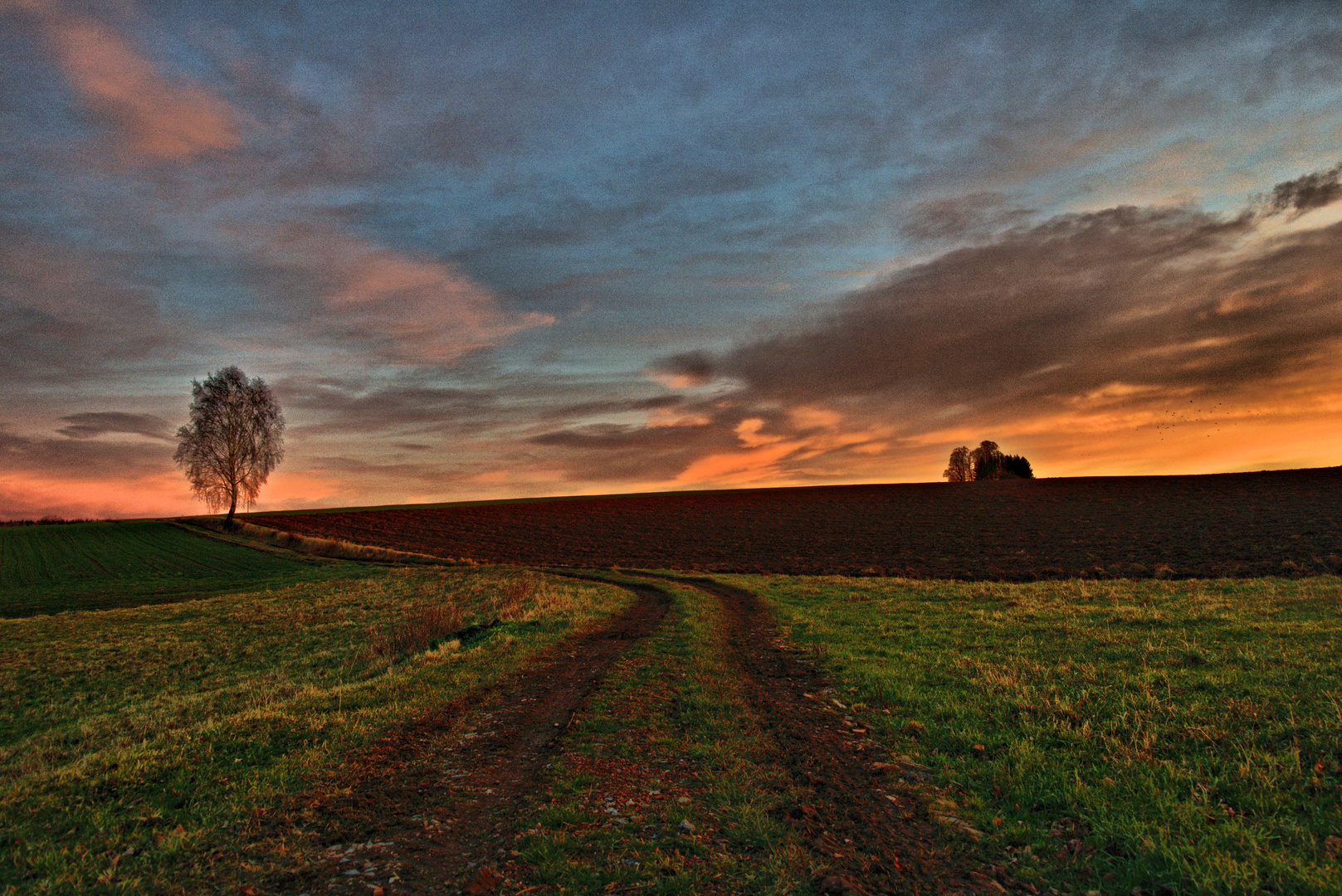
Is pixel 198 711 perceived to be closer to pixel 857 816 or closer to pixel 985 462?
pixel 857 816

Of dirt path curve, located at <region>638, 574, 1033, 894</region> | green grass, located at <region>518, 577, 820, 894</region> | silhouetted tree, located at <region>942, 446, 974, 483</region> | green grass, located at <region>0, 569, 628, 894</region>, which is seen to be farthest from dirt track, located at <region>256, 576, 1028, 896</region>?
silhouetted tree, located at <region>942, 446, 974, 483</region>

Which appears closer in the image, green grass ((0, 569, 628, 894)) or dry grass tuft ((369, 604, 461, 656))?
green grass ((0, 569, 628, 894))

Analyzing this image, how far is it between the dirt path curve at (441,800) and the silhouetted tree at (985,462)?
123 metres

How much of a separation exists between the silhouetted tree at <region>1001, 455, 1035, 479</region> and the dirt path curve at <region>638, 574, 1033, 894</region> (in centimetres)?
13476

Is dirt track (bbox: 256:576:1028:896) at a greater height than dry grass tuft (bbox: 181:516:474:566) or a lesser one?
lesser

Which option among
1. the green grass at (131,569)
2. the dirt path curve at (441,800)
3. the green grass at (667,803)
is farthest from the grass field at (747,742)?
the green grass at (131,569)

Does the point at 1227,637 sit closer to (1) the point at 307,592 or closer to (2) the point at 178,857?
(2) the point at 178,857

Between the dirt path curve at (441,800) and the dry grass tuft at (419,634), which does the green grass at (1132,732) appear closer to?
the dirt path curve at (441,800)

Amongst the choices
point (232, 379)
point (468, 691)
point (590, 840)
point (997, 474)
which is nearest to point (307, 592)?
point (468, 691)

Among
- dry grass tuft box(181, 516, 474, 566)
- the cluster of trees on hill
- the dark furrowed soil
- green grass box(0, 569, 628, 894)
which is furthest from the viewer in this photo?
the cluster of trees on hill

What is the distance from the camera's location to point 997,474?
120625 millimetres

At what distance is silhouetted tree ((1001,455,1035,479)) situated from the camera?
130m

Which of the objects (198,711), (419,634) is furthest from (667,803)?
(419,634)

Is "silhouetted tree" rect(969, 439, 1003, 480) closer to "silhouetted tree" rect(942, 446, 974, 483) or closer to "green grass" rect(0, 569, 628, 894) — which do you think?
"silhouetted tree" rect(942, 446, 974, 483)
